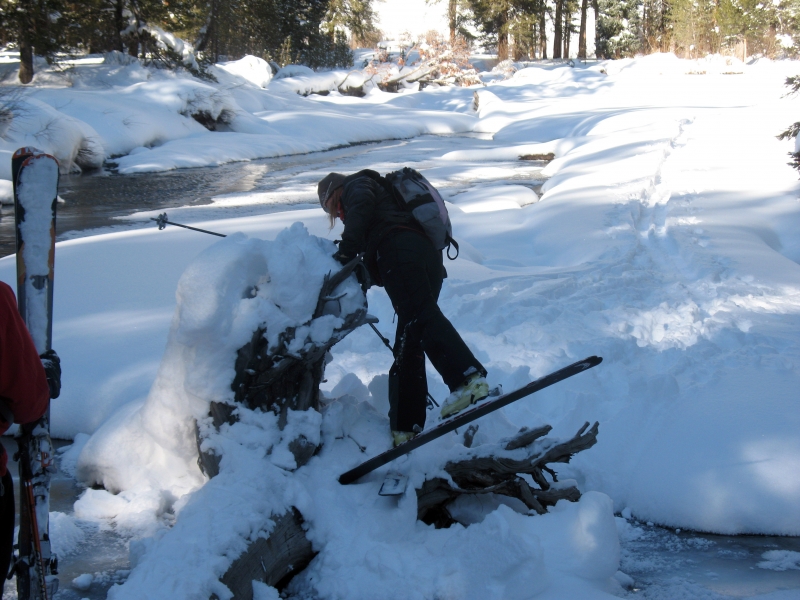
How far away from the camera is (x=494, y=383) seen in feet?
12.9

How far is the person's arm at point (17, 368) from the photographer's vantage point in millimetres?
1718

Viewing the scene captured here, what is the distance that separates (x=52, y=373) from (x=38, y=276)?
620 mm

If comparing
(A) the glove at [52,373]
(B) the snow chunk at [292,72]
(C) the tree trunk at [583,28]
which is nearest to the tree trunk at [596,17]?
(C) the tree trunk at [583,28]

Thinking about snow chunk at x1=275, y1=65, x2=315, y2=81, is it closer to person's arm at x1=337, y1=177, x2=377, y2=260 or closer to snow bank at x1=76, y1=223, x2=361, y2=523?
person's arm at x1=337, y1=177, x2=377, y2=260

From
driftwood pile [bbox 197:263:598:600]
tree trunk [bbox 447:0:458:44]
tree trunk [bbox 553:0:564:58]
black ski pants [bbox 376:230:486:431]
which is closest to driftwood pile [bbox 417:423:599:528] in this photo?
driftwood pile [bbox 197:263:598:600]

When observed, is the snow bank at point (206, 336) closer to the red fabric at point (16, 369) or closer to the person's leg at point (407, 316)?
the person's leg at point (407, 316)

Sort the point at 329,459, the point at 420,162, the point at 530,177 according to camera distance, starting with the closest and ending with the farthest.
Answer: the point at 329,459
the point at 530,177
the point at 420,162

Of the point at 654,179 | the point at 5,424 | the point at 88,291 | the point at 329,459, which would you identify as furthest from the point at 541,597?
the point at 654,179

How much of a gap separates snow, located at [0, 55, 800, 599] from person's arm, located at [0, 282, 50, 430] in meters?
Result: 0.61

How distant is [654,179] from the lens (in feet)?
34.0

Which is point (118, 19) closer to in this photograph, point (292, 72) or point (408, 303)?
point (292, 72)

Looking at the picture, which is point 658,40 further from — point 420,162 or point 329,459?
point 329,459

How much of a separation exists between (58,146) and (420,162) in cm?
788

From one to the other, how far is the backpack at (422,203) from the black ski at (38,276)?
4.60 feet
